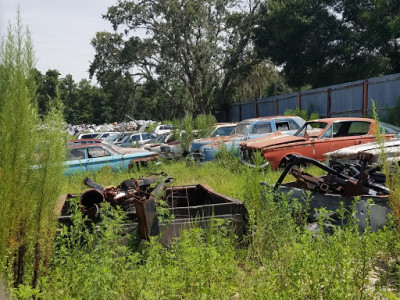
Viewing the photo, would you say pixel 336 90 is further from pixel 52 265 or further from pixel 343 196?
pixel 52 265

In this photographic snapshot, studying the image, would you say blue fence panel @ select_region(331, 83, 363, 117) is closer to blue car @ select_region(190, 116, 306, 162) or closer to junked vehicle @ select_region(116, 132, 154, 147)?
A: blue car @ select_region(190, 116, 306, 162)

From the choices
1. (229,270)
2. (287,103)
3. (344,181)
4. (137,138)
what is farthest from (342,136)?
(287,103)

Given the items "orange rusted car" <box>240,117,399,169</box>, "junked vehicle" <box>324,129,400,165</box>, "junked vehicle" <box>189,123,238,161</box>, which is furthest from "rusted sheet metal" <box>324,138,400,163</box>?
"junked vehicle" <box>189,123,238,161</box>

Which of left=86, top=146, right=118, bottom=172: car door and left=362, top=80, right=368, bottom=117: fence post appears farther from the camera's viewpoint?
left=362, top=80, right=368, bottom=117: fence post

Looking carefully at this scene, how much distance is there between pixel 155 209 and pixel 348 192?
2747mm

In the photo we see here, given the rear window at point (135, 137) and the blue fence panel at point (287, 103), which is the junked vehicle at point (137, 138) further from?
the blue fence panel at point (287, 103)

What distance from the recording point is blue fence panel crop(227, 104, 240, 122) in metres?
33.9

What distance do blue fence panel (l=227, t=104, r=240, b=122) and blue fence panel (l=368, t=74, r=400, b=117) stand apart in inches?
628

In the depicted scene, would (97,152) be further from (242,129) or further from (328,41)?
(328,41)

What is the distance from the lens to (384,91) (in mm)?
17844

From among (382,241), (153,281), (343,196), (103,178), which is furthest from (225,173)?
(153,281)

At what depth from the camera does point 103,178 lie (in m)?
10.0

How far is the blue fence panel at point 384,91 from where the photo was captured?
17.2 m

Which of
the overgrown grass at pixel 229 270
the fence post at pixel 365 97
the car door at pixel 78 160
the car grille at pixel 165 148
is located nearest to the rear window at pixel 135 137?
the car grille at pixel 165 148
